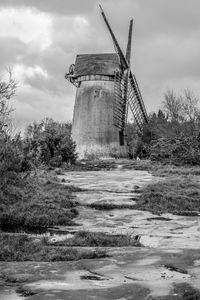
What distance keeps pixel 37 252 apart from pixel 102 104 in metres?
26.6

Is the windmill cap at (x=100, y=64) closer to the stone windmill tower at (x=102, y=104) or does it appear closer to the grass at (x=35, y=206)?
the stone windmill tower at (x=102, y=104)

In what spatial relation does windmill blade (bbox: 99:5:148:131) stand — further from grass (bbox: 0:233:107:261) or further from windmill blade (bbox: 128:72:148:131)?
grass (bbox: 0:233:107:261)

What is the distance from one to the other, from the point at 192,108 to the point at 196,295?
33740 mm

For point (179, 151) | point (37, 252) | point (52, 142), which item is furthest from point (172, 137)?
point (37, 252)

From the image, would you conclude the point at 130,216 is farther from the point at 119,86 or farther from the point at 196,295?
the point at 119,86

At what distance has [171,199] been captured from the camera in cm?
1126

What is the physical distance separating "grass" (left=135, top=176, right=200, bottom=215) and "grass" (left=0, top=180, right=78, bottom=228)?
1.77 meters

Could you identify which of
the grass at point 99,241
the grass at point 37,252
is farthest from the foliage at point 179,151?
the grass at point 37,252

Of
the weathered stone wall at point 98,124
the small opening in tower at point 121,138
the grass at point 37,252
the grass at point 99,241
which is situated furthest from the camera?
the small opening in tower at point 121,138

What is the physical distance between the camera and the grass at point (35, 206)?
28.9 ft

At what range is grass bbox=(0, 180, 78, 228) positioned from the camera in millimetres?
8805

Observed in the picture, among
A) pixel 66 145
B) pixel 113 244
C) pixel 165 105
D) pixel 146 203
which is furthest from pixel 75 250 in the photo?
pixel 165 105

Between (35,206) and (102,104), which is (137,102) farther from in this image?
(35,206)

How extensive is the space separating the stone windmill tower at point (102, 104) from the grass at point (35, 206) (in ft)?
64.3
